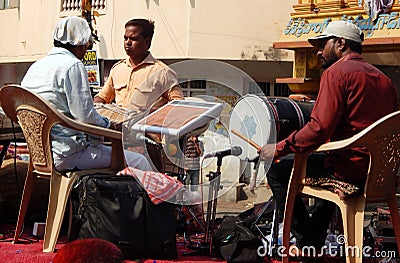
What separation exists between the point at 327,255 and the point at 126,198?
135 cm

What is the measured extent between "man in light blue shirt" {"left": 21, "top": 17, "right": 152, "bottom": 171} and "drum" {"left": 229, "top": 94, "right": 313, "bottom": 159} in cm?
62

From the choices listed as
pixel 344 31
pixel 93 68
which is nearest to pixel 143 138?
pixel 344 31

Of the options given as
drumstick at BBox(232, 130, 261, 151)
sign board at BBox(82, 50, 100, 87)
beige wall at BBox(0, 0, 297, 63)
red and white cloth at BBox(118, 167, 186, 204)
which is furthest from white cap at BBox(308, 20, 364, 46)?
sign board at BBox(82, 50, 100, 87)

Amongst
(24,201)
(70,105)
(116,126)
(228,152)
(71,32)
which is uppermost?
(71,32)

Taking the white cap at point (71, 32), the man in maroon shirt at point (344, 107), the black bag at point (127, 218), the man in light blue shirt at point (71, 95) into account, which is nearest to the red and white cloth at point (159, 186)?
the black bag at point (127, 218)

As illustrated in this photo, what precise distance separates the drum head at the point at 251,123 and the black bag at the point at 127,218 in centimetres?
58

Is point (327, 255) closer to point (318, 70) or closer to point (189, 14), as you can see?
point (318, 70)

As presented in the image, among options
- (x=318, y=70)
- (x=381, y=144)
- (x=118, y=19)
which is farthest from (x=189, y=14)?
(x=381, y=144)

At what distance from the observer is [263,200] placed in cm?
554

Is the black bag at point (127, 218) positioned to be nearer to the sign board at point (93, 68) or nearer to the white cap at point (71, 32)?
the white cap at point (71, 32)

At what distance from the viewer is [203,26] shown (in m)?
12.1

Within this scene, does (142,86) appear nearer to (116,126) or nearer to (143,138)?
(116,126)

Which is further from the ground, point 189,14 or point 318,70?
point 189,14

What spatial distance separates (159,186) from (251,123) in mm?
693
